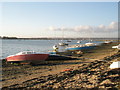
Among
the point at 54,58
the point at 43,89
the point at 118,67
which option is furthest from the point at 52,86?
the point at 54,58

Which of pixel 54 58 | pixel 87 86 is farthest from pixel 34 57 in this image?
pixel 87 86

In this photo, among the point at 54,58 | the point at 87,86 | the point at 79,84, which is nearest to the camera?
the point at 87,86

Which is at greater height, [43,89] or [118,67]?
[118,67]

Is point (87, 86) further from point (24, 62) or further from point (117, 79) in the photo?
point (24, 62)

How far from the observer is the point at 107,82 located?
7488 mm

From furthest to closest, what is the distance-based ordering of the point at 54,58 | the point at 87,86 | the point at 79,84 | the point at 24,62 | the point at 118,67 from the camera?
1. the point at 54,58
2. the point at 24,62
3. the point at 118,67
4. the point at 79,84
5. the point at 87,86

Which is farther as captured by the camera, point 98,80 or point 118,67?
point 118,67

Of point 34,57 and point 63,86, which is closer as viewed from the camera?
point 63,86

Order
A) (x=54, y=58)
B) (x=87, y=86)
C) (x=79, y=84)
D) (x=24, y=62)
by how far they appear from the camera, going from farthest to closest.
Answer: (x=54, y=58), (x=24, y=62), (x=79, y=84), (x=87, y=86)

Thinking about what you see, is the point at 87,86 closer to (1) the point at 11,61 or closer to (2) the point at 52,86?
(2) the point at 52,86

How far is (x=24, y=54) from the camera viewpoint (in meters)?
18.2

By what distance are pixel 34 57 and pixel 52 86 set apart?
1056 centimetres

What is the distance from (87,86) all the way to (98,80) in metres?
1.06

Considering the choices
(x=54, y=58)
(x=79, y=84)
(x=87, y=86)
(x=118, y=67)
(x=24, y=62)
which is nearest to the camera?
(x=87, y=86)
